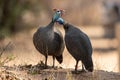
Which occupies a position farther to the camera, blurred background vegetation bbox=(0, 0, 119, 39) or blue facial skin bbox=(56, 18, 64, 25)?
blurred background vegetation bbox=(0, 0, 119, 39)

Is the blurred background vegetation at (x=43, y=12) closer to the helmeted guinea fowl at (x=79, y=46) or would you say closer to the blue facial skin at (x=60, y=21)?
the blue facial skin at (x=60, y=21)

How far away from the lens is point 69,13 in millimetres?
27734

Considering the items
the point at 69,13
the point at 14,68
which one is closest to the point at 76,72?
the point at 14,68

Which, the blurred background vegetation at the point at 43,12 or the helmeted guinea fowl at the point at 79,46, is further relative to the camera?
the blurred background vegetation at the point at 43,12

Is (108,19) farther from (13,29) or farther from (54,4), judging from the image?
(13,29)

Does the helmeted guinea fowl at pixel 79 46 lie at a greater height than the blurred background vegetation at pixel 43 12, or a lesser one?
lesser

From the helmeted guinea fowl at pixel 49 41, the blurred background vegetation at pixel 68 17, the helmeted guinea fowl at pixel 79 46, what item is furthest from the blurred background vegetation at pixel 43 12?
the helmeted guinea fowl at pixel 79 46

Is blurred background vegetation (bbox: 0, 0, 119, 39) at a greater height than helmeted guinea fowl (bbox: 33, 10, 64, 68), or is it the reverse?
blurred background vegetation (bbox: 0, 0, 119, 39)

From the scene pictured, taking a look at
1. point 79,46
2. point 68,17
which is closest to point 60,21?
point 79,46

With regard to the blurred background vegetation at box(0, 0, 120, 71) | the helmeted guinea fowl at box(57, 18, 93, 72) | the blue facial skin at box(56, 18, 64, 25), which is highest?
the blurred background vegetation at box(0, 0, 120, 71)

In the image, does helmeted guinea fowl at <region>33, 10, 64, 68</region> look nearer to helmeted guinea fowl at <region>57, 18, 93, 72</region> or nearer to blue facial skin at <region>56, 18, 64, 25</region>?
blue facial skin at <region>56, 18, 64, 25</region>

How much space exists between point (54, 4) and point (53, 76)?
19.8 m

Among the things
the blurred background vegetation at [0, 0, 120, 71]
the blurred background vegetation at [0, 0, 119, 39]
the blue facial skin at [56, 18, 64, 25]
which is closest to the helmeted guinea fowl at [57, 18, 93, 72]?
the blue facial skin at [56, 18, 64, 25]

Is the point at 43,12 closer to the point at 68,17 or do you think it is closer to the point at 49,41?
the point at 68,17
